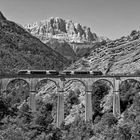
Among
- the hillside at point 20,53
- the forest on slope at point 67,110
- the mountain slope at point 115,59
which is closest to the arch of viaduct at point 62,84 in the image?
the forest on slope at point 67,110

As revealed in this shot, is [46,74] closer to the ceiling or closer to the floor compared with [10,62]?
closer to the floor

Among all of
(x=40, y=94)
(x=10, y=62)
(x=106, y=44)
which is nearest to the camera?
(x=40, y=94)

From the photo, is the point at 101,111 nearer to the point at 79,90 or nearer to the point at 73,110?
the point at 73,110

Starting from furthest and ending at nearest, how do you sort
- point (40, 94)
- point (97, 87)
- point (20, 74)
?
point (40, 94) < point (97, 87) < point (20, 74)

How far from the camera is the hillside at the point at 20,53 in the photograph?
123363mm

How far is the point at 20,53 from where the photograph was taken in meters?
138

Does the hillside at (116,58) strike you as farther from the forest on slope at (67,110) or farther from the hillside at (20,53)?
the hillside at (20,53)

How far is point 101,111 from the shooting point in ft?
177

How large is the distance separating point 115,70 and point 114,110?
2280 centimetres

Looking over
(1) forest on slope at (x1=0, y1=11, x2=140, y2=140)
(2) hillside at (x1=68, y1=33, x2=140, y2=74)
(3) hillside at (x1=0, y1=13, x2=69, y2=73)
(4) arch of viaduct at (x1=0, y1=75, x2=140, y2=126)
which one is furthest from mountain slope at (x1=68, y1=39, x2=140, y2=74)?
(3) hillside at (x1=0, y1=13, x2=69, y2=73)

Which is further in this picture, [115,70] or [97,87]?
[115,70]

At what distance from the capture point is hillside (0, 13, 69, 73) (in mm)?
123363

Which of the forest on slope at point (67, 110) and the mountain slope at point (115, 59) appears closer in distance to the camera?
the forest on slope at point (67, 110)

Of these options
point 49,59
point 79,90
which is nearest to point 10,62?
point 49,59
